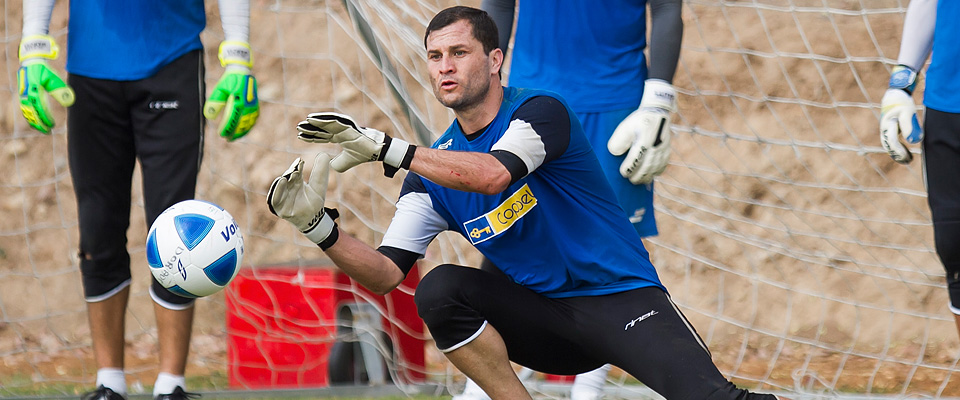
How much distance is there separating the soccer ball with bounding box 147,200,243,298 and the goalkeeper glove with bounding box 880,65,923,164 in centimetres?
188

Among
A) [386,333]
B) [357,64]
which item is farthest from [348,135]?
[357,64]

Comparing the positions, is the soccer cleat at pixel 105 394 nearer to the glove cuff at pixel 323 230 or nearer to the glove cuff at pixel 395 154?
the glove cuff at pixel 323 230

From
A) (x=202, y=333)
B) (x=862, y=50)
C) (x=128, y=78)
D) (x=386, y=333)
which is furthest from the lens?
(x=202, y=333)

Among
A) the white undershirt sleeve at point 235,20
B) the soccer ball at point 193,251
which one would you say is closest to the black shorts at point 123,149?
the white undershirt sleeve at point 235,20

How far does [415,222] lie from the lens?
9.73 ft

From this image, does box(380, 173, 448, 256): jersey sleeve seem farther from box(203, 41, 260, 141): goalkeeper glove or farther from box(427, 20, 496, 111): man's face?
box(203, 41, 260, 141): goalkeeper glove

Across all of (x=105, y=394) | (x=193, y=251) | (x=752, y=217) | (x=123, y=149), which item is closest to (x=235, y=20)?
(x=123, y=149)

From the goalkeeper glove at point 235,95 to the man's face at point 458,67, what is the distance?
2.80 feet

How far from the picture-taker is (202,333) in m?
6.03

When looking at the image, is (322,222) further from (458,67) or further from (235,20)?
(235,20)

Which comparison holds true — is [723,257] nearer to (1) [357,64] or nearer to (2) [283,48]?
(1) [357,64]

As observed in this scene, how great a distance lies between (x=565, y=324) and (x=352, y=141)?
0.81 m

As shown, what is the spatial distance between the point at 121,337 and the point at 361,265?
1.18 metres

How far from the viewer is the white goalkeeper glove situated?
323 cm
